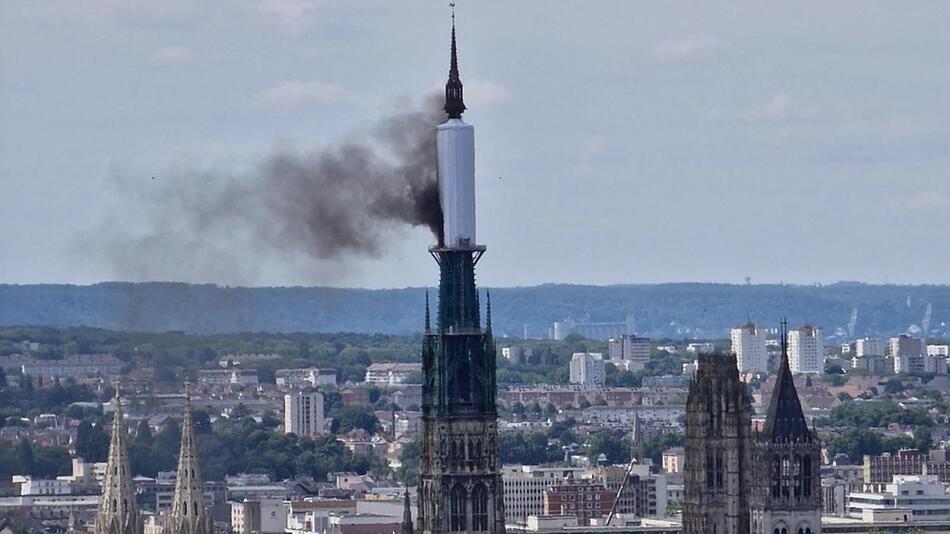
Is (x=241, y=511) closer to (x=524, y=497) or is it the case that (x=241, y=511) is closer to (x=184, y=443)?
(x=524, y=497)

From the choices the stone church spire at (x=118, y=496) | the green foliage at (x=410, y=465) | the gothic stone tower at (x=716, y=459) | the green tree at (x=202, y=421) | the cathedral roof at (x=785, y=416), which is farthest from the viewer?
the green foliage at (x=410, y=465)

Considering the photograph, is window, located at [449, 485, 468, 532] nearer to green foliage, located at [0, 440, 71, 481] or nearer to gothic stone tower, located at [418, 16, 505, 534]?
gothic stone tower, located at [418, 16, 505, 534]

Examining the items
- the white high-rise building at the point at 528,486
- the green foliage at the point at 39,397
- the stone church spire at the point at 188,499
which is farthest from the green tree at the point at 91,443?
the stone church spire at the point at 188,499

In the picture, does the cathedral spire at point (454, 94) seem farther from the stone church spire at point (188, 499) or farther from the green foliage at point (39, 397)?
the green foliage at point (39, 397)

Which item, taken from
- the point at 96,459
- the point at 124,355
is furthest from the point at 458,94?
the point at 96,459

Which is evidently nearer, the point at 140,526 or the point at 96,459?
the point at 140,526

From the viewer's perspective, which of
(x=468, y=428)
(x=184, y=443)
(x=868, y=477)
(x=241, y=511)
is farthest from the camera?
(x=868, y=477)
